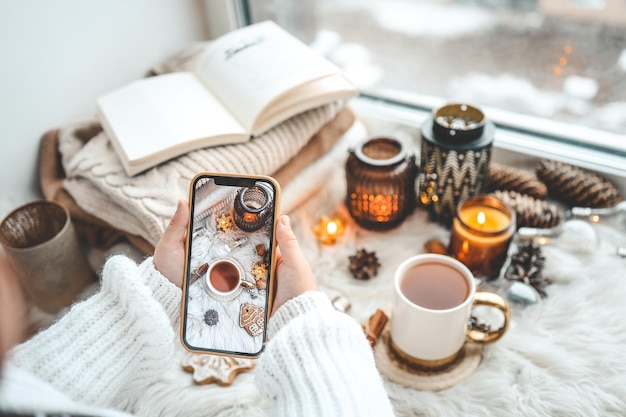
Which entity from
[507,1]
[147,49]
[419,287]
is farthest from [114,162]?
[507,1]

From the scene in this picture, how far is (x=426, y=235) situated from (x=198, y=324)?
0.44 metres

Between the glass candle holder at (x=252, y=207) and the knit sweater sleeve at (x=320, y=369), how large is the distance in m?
0.10

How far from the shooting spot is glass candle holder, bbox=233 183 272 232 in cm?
55

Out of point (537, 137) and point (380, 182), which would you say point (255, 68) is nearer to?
point (380, 182)

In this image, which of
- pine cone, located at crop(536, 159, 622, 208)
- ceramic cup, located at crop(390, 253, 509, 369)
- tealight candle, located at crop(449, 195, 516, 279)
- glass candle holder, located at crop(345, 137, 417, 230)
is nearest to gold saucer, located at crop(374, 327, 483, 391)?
ceramic cup, located at crop(390, 253, 509, 369)

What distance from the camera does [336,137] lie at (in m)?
0.93

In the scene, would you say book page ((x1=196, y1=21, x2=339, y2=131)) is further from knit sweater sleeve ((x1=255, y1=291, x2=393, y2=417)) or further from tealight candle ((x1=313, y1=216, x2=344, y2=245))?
knit sweater sleeve ((x1=255, y1=291, x2=393, y2=417))

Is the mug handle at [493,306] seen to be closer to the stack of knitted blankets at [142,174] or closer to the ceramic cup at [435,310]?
the ceramic cup at [435,310]

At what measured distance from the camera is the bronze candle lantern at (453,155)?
79 cm

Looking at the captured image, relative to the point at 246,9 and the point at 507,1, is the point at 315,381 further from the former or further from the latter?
the point at 246,9

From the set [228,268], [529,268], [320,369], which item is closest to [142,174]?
[228,268]

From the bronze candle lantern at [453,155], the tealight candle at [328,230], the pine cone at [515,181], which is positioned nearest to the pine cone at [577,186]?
the pine cone at [515,181]

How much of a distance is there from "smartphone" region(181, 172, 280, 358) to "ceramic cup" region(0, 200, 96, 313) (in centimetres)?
29

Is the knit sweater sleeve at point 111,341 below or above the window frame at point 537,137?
above
